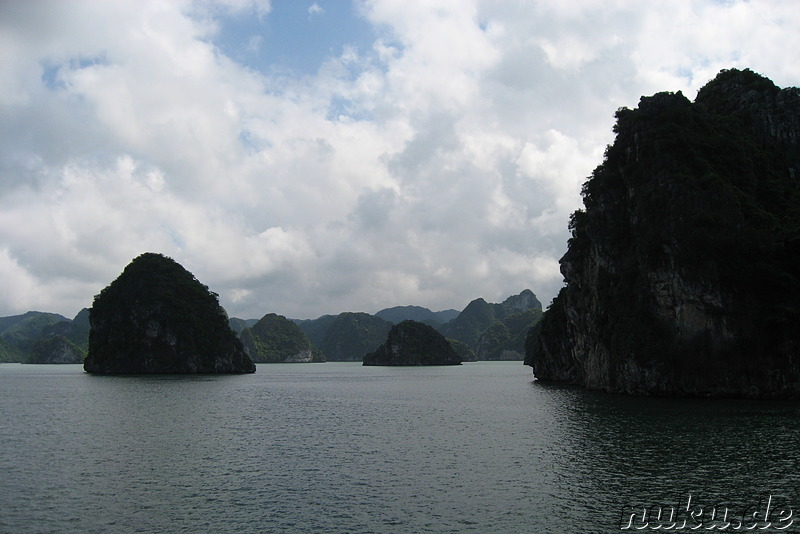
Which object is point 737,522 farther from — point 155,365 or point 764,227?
point 155,365

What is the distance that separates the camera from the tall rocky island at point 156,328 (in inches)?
7047

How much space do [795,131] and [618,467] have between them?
75221 millimetres

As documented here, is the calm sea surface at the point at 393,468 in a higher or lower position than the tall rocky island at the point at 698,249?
lower

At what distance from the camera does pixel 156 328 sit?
178625 mm

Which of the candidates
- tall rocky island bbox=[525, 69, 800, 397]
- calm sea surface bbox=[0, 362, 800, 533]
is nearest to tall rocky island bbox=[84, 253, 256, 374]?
calm sea surface bbox=[0, 362, 800, 533]

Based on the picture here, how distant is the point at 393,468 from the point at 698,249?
169ft

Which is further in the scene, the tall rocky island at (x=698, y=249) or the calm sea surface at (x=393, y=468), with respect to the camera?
the tall rocky island at (x=698, y=249)

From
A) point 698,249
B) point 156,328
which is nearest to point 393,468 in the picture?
point 698,249

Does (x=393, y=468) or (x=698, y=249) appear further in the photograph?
(x=698, y=249)

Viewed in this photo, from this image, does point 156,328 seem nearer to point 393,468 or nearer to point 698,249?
point 698,249

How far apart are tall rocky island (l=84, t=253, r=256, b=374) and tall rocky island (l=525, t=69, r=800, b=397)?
12206 cm

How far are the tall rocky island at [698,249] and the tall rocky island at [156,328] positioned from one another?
12206cm

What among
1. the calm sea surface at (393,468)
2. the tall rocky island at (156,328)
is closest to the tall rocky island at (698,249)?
the calm sea surface at (393,468)

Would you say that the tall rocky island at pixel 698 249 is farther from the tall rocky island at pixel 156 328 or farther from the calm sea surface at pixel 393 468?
the tall rocky island at pixel 156 328
